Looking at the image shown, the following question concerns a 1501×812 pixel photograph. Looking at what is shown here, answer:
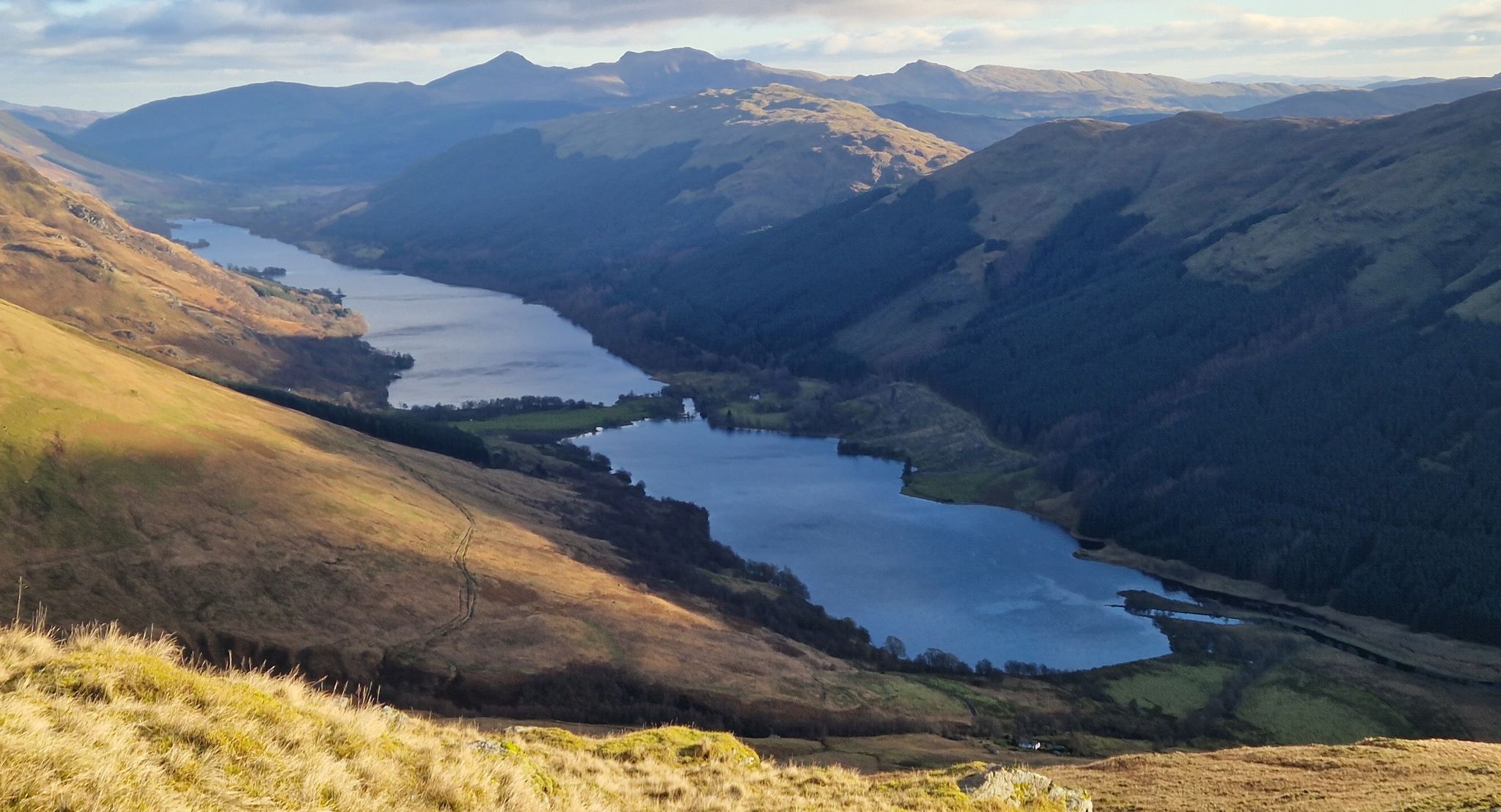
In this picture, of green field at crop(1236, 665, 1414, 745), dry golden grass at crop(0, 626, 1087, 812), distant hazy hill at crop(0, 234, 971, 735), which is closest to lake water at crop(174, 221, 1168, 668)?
green field at crop(1236, 665, 1414, 745)

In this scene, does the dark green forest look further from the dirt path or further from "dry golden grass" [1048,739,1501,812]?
"dry golden grass" [1048,739,1501,812]

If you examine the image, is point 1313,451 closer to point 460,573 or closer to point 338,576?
point 460,573

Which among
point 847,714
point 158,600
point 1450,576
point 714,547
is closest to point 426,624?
point 158,600

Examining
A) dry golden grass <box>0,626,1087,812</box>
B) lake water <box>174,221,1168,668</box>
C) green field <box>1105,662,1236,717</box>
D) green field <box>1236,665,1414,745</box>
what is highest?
dry golden grass <box>0,626,1087,812</box>

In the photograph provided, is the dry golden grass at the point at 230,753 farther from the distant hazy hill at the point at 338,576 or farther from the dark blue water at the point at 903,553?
the dark blue water at the point at 903,553

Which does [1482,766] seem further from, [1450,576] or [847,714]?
[1450,576]

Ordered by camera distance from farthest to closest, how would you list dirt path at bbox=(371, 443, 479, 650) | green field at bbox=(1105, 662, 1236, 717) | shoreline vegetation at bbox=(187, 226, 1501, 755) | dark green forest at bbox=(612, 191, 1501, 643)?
dark green forest at bbox=(612, 191, 1501, 643), green field at bbox=(1105, 662, 1236, 717), shoreline vegetation at bbox=(187, 226, 1501, 755), dirt path at bbox=(371, 443, 479, 650)

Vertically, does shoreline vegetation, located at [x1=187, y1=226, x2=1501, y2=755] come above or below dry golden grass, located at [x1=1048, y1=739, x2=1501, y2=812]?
below

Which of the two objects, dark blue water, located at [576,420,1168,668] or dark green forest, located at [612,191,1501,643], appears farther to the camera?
dark green forest, located at [612,191,1501,643]

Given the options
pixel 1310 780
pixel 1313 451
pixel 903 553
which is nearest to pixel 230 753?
pixel 1310 780
